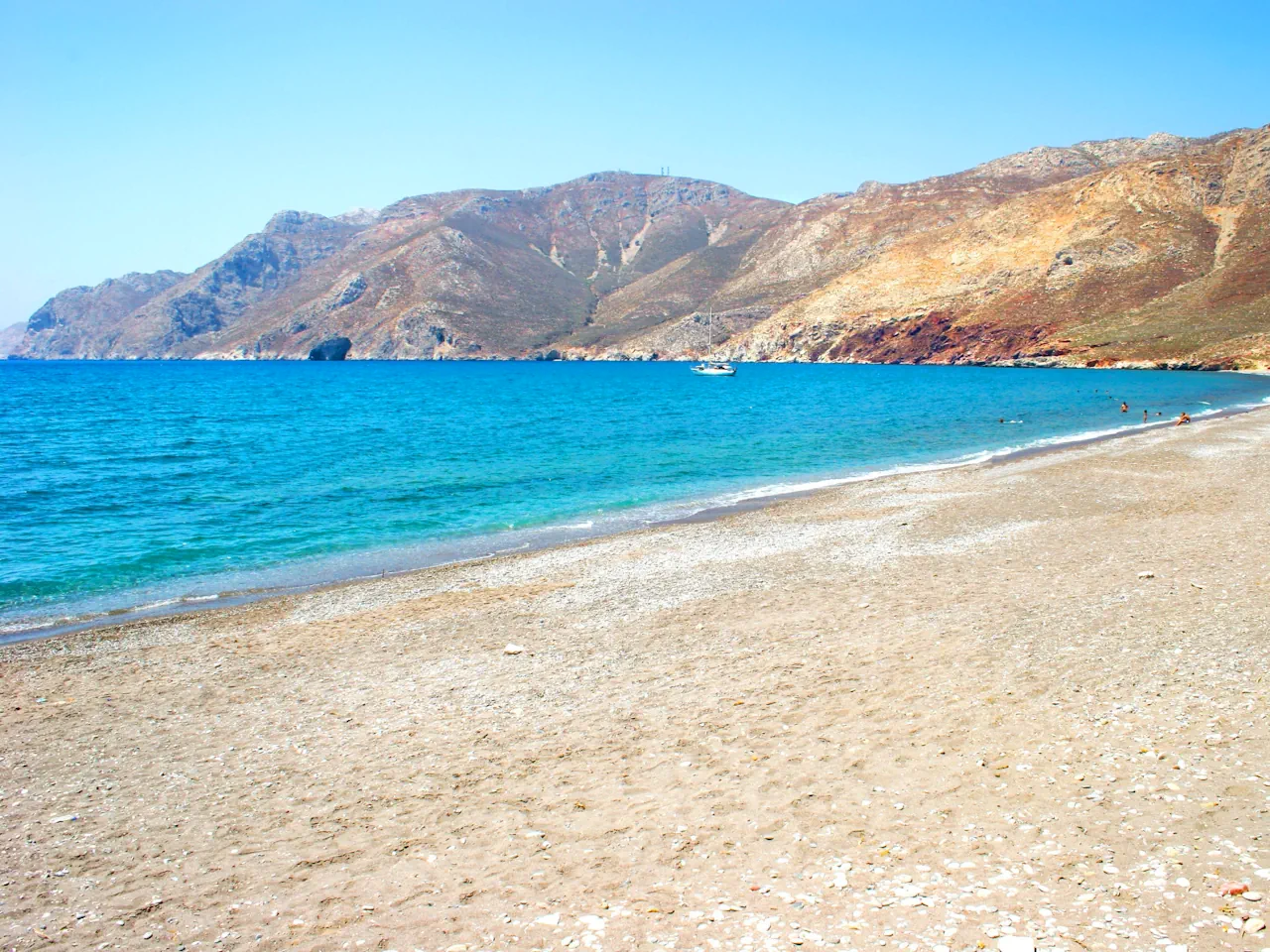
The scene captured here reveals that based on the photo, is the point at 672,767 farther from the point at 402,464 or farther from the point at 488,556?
the point at 402,464

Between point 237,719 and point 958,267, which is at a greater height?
point 958,267

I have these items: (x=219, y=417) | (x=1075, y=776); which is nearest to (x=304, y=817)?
(x=1075, y=776)

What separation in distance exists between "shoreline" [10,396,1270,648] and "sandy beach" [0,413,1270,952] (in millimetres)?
929

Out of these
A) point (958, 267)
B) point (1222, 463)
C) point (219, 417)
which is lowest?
point (1222, 463)

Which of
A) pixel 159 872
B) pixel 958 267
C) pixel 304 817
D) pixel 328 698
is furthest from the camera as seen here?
pixel 958 267

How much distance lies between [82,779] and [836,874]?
810cm

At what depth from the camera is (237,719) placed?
1055 cm

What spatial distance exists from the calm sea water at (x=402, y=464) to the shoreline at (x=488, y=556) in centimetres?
47

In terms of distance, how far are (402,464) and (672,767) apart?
31.9m

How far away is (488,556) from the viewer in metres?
20.8

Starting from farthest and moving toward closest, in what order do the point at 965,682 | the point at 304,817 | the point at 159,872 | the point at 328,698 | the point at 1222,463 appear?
the point at 1222,463, the point at 328,698, the point at 965,682, the point at 304,817, the point at 159,872

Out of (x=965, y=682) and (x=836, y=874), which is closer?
(x=836, y=874)

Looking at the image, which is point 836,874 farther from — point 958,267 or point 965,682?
point 958,267

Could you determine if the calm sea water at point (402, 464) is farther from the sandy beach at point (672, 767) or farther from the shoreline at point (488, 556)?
the sandy beach at point (672, 767)
